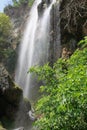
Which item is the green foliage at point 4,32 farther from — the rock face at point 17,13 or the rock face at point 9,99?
the rock face at point 9,99

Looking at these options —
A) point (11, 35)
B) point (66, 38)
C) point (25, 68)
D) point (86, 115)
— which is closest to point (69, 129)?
point (86, 115)

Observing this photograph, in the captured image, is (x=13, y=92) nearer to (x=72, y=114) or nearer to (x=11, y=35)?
(x=72, y=114)

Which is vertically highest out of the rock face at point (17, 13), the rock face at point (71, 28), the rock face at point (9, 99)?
the rock face at point (17, 13)

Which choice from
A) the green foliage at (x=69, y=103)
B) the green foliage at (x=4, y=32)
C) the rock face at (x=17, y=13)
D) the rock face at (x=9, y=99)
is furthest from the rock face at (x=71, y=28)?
the rock face at (x=17, y=13)

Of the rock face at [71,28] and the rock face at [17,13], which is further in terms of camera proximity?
the rock face at [17,13]

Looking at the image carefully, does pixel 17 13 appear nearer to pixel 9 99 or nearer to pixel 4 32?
pixel 4 32

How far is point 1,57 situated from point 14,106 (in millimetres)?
19266

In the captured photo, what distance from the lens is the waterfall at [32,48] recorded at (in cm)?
2438

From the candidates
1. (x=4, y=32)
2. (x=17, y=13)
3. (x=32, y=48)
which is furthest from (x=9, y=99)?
(x=17, y=13)

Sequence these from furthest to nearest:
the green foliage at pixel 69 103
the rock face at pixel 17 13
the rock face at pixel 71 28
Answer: the rock face at pixel 17 13
the rock face at pixel 71 28
the green foliage at pixel 69 103

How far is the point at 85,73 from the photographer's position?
6273 millimetres

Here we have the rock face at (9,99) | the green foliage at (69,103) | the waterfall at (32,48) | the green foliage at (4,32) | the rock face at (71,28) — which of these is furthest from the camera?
the green foliage at (4,32)

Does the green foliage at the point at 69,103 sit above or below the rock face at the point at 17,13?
below

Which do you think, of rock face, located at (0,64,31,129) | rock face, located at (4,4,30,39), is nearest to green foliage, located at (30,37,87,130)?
rock face, located at (0,64,31,129)
